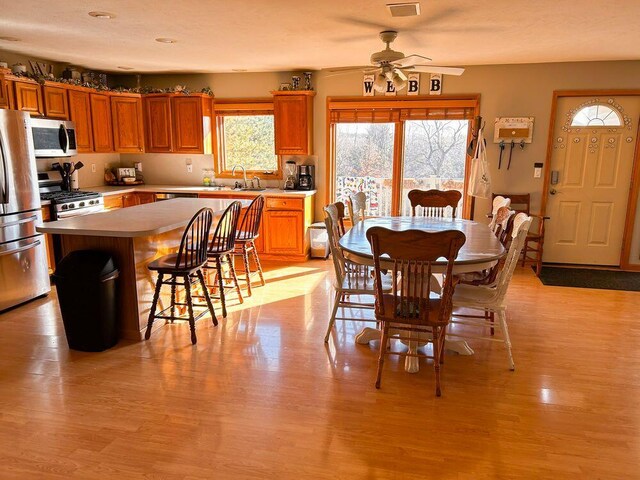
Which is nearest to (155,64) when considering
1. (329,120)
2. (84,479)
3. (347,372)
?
(329,120)

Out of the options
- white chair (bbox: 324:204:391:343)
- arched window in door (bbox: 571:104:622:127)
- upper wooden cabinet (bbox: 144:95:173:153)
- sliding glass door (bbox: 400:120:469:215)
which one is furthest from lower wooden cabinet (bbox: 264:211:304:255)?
arched window in door (bbox: 571:104:622:127)

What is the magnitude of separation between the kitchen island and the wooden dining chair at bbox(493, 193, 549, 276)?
12.7ft

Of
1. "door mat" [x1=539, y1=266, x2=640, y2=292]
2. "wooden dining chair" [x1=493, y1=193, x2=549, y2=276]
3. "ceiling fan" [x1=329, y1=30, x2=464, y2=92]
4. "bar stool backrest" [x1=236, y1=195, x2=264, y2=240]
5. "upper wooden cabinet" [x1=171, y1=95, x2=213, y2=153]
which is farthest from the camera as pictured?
"upper wooden cabinet" [x1=171, y1=95, x2=213, y2=153]

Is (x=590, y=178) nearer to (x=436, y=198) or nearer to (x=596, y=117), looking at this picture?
(x=596, y=117)

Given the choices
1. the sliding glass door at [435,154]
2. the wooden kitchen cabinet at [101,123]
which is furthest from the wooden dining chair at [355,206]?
the wooden kitchen cabinet at [101,123]

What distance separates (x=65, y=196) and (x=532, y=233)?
5276 mm

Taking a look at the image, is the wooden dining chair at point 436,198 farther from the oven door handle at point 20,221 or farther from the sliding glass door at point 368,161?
the oven door handle at point 20,221

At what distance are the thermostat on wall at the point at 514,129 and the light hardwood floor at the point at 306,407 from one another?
253cm

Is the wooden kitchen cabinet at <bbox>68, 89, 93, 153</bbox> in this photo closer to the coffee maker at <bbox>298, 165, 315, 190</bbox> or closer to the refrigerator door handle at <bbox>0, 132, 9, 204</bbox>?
the refrigerator door handle at <bbox>0, 132, 9, 204</bbox>

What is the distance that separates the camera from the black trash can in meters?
3.06

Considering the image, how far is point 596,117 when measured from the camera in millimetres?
5316

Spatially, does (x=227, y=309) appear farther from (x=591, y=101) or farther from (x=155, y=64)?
(x=591, y=101)

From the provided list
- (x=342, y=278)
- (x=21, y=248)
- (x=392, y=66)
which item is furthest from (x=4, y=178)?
(x=392, y=66)

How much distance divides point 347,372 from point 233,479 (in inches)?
43.9
